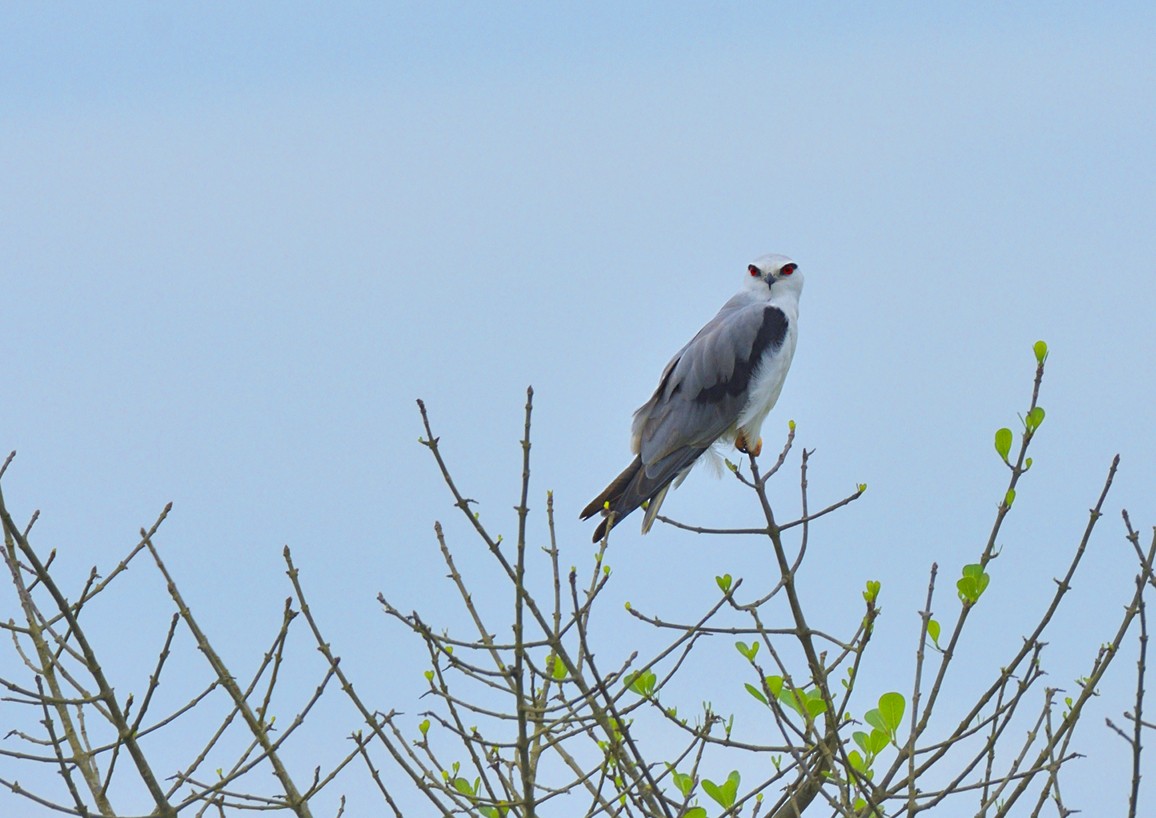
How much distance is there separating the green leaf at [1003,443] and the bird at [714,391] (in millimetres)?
3249

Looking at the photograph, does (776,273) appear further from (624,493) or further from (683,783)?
(683,783)

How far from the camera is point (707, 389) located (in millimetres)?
7449

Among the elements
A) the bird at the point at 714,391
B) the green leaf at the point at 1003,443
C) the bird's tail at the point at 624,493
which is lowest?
the green leaf at the point at 1003,443

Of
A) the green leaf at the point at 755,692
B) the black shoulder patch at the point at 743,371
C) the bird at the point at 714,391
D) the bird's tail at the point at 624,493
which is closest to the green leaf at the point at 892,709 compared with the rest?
the green leaf at the point at 755,692

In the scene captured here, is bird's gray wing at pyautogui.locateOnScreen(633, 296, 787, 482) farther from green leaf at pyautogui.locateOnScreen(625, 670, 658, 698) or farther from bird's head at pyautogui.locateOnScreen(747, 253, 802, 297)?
green leaf at pyautogui.locateOnScreen(625, 670, 658, 698)

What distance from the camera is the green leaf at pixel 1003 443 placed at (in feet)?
13.0

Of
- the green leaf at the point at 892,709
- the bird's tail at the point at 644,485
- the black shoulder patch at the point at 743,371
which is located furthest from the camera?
the black shoulder patch at the point at 743,371

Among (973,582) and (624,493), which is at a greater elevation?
(624,493)

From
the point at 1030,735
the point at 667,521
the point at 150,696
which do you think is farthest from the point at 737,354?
the point at 150,696

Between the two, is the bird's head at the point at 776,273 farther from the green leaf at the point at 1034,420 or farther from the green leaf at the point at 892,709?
the green leaf at the point at 892,709

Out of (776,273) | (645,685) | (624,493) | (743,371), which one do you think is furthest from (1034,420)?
(776,273)

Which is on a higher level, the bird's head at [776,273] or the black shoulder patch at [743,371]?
the bird's head at [776,273]

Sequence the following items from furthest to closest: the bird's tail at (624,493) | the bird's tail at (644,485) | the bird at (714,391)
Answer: the bird at (714,391)
the bird's tail at (644,485)
the bird's tail at (624,493)

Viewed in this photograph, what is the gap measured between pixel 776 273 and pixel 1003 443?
406 centimetres
